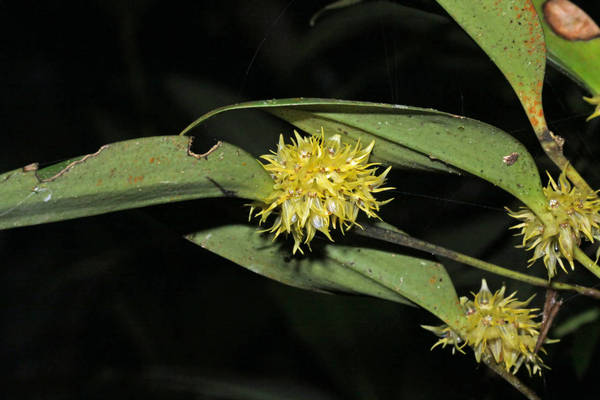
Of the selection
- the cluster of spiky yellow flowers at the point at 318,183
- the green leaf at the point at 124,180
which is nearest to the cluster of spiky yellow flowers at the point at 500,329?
the cluster of spiky yellow flowers at the point at 318,183

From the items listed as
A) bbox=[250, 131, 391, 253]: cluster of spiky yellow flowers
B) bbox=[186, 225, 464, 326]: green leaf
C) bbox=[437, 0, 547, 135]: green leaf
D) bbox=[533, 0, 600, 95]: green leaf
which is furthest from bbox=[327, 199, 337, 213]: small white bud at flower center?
bbox=[533, 0, 600, 95]: green leaf

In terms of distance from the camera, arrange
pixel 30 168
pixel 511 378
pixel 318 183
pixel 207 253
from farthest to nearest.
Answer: pixel 207 253
pixel 511 378
pixel 318 183
pixel 30 168

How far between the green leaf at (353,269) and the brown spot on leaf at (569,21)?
420mm

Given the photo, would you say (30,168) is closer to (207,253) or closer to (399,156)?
(399,156)

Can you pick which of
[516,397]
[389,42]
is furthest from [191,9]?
[516,397]

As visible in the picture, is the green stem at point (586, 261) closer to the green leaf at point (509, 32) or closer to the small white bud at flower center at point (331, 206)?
the green leaf at point (509, 32)

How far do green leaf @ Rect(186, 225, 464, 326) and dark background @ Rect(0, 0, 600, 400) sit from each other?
13.4 inches

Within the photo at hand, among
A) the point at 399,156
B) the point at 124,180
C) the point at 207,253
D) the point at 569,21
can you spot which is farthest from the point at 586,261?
the point at 207,253

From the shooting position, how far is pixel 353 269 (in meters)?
0.74

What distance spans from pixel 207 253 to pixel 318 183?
2.91 ft

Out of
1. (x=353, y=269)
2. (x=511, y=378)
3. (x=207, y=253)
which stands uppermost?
(x=353, y=269)

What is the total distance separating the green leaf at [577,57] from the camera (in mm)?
750

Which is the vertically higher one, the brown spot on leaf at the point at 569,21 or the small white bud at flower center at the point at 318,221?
the brown spot on leaf at the point at 569,21

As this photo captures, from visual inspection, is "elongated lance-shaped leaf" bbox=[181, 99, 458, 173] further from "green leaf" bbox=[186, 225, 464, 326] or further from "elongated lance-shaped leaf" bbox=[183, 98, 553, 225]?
"green leaf" bbox=[186, 225, 464, 326]
